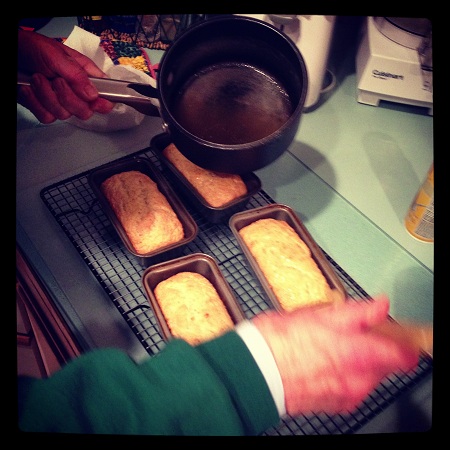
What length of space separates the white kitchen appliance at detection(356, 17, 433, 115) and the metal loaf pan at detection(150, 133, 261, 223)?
0.47 m

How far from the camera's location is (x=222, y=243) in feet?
2.87

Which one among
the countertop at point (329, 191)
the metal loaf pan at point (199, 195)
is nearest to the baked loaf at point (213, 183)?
the metal loaf pan at point (199, 195)

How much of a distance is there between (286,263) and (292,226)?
0.11m

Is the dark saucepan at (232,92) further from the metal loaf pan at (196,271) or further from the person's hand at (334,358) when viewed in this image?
Result: the person's hand at (334,358)

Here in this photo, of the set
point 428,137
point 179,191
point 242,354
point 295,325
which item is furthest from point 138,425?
point 428,137

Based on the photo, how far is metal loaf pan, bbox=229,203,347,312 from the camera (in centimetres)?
77

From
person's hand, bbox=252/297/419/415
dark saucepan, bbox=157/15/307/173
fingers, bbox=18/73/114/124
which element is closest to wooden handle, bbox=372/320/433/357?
person's hand, bbox=252/297/419/415

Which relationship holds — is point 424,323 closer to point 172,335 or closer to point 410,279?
point 410,279

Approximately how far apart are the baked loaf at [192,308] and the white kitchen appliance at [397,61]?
0.73m

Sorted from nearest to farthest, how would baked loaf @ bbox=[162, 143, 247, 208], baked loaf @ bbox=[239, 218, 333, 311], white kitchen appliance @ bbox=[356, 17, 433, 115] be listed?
baked loaf @ bbox=[239, 218, 333, 311] → baked loaf @ bbox=[162, 143, 247, 208] → white kitchen appliance @ bbox=[356, 17, 433, 115]

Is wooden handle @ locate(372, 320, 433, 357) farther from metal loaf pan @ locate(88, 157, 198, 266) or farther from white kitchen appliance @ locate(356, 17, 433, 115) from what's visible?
white kitchen appliance @ locate(356, 17, 433, 115)

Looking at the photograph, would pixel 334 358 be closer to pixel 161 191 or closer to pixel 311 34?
pixel 161 191

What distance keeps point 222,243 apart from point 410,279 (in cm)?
40

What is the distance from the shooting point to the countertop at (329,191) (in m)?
0.80
